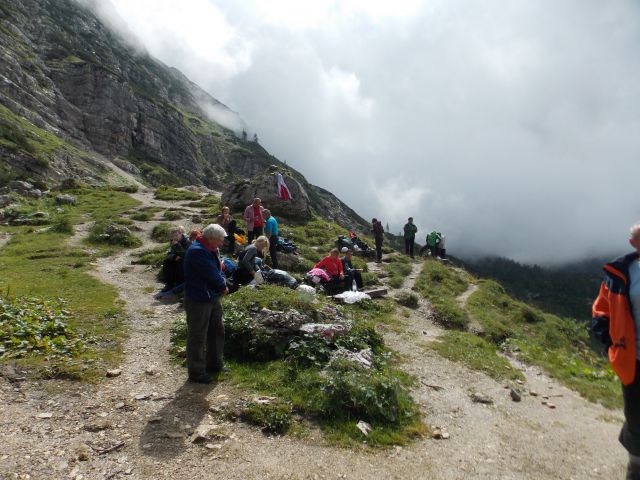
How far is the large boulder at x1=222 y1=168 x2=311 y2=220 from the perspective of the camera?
35.4 metres

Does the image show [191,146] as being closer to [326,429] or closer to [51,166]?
[51,166]

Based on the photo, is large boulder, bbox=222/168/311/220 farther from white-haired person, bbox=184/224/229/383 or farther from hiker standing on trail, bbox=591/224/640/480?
hiker standing on trail, bbox=591/224/640/480

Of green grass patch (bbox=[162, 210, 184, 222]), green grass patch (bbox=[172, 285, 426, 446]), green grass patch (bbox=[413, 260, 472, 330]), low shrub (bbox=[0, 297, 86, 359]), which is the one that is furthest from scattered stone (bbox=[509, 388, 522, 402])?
green grass patch (bbox=[162, 210, 184, 222])

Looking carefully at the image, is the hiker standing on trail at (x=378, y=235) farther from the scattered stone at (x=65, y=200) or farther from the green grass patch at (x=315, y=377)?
the scattered stone at (x=65, y=200)

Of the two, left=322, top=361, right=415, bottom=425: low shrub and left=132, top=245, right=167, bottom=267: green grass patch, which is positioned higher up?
left=322, top=361, right=415, bottom=425: low shrub

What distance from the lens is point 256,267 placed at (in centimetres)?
1535

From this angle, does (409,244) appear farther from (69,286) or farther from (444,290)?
(69,286)

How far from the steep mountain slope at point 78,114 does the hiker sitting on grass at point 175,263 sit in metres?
50.8

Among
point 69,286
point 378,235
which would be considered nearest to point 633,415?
point 69,286

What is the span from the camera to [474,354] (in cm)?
1234

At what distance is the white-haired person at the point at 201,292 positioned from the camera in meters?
7.86

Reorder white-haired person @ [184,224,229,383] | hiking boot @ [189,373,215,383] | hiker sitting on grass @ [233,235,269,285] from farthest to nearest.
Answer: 1. hiker sitting on grass @ [233,235,269,285]
2. hiking boot @ [189,373,215,383]
3. white-haired person @ [184,224,229,383]

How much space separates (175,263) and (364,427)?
11339 mm

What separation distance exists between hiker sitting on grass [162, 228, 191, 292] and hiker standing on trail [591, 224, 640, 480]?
45.0 feet
